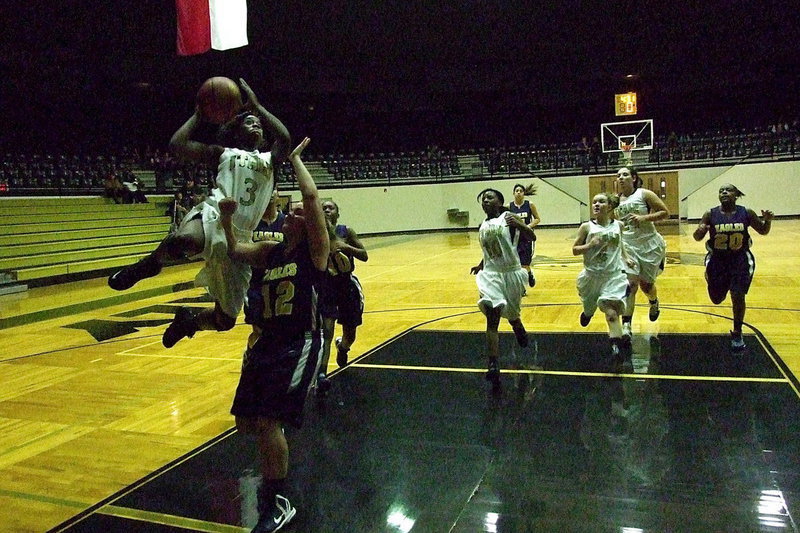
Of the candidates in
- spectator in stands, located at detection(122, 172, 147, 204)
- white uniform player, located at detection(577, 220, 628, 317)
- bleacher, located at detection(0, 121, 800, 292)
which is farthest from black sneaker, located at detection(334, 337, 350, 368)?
spectator in stands, located at detection(122, 172, 147, 204)

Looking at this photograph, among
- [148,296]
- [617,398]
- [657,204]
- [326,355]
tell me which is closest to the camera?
[617,398]

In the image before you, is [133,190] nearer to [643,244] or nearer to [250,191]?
[643,244]

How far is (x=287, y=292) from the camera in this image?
2764 millimetres

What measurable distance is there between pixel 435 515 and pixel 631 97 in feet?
86.4

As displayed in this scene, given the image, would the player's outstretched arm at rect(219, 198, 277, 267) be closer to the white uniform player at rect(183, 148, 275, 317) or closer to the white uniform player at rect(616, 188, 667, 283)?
the white uniform player at rect(183, 148, 275, 317)

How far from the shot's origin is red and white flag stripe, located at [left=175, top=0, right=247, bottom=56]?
9.01 m

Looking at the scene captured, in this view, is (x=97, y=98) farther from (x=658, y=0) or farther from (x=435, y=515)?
(x=435, y=515)

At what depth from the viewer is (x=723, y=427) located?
3727mm

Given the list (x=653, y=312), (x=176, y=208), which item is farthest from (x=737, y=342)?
(x=176, y=208)

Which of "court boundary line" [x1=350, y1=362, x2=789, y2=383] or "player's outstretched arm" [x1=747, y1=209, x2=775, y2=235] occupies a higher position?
"player's outstretched arm" [x1=747, y1=209, x2=775, y2=235]

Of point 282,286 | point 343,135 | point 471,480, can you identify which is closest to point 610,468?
point 471,480

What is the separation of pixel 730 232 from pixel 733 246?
12 cm

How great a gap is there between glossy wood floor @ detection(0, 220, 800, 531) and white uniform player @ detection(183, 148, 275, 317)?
44.7 inches

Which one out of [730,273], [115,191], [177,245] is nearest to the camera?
[177,245]
